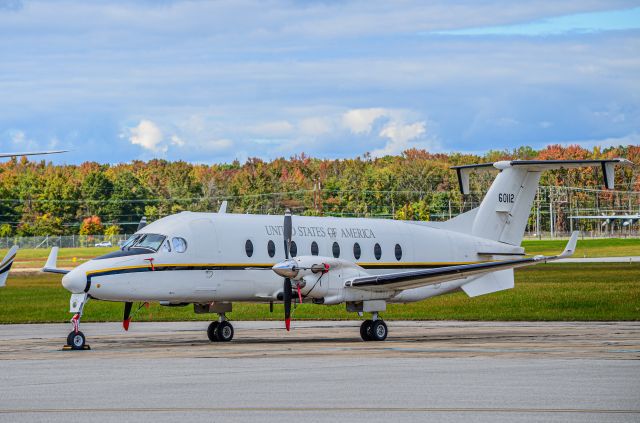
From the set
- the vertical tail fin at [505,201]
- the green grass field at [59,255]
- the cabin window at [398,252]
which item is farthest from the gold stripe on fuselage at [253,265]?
the green grass field at [59,255]

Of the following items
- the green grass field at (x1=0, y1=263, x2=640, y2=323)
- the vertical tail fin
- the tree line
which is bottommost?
the green grass field at (x1=0, y1=263, x2=640, y2=323)

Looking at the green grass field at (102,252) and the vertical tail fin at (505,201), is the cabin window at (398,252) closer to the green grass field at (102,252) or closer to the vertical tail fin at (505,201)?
the vertical tail fin at (505,201)

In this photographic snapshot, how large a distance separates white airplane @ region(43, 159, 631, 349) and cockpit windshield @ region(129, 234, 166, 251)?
26 mm

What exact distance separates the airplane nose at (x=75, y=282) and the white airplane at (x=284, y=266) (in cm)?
2

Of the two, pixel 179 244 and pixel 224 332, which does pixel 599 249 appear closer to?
pixel 224 332

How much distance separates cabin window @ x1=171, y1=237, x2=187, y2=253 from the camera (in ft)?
89.1

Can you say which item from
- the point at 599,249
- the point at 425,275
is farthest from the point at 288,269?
the point at 599,249

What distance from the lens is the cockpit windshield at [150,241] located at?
1062 inches

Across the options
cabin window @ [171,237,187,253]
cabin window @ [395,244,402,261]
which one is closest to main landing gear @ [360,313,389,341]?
cabin window @ [395,244,402,261]

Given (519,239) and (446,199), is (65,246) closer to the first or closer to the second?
(446,199)

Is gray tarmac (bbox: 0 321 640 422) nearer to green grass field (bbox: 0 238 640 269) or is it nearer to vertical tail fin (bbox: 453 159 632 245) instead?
vertical tail fin (bbox: 453 159 632 245)

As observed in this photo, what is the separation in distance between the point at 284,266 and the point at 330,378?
29.9 ft

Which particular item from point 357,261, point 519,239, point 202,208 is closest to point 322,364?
point 357,261

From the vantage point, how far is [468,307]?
148 feet
